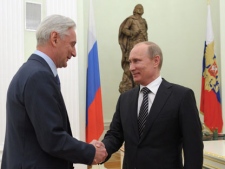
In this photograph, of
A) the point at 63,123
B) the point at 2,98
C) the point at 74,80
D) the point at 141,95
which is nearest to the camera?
the point at 63,123

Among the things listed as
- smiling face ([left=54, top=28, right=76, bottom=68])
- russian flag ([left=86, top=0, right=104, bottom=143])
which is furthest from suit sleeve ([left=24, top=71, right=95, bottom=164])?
russian flag ([left=86, top=0, right=104, bottom=143])

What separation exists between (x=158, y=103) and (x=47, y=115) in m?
0.87

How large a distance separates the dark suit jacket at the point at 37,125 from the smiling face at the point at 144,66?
2.59ft

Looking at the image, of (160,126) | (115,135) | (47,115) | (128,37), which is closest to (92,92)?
(128,37)

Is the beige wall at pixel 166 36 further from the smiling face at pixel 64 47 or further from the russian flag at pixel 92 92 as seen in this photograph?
the smiling face at pixel 64 47

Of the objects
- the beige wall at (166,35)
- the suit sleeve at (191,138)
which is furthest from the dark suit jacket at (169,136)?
the beige wall at (166,35)

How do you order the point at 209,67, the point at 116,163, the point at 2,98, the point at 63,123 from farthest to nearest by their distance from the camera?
the point at 209,67
the point at 116,163
the point at 2,98
the point at 63,123

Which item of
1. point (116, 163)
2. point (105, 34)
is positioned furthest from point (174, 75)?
point (116, 163)

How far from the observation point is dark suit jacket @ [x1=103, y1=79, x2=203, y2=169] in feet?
7.13

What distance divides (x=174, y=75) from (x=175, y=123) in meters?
6.30

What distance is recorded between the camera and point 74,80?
5668 mm

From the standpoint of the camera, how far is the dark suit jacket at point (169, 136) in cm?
217

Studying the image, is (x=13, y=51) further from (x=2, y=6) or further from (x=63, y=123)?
(x=63, y=123)

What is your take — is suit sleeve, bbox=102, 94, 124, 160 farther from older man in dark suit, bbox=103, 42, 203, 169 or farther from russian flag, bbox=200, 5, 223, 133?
russian flag, bbox=200, 5, 223, 133
